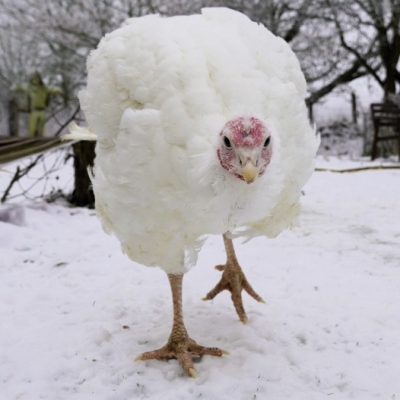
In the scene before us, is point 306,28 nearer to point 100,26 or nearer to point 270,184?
point 100,26

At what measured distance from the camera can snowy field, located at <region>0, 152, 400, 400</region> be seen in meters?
2.24

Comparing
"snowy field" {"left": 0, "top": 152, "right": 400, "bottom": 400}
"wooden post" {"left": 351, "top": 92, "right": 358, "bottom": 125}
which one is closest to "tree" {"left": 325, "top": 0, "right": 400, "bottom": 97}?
"wooden post" {"left": 351, "top": 92, "right": 358, "bottom": 125}

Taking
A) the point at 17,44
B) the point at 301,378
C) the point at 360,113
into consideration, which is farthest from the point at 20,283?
the point at 17,44

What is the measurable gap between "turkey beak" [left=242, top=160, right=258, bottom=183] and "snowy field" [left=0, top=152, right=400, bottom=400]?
1.03m

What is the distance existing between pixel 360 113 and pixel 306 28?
3.92 metres

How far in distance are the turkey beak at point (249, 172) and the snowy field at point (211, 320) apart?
3.39 feet

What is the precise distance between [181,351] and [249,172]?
1.16 metres

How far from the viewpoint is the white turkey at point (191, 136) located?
1.98m

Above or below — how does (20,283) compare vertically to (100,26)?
below

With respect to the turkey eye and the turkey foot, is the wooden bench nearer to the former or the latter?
the turkey foot

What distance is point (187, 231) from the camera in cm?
225

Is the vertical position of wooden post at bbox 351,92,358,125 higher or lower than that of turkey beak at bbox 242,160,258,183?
higher

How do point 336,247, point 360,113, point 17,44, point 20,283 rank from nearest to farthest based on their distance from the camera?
point 20,283, point 336,247, point 360,113, point 17,44

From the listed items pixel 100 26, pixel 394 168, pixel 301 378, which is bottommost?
A: pixel 301 378
